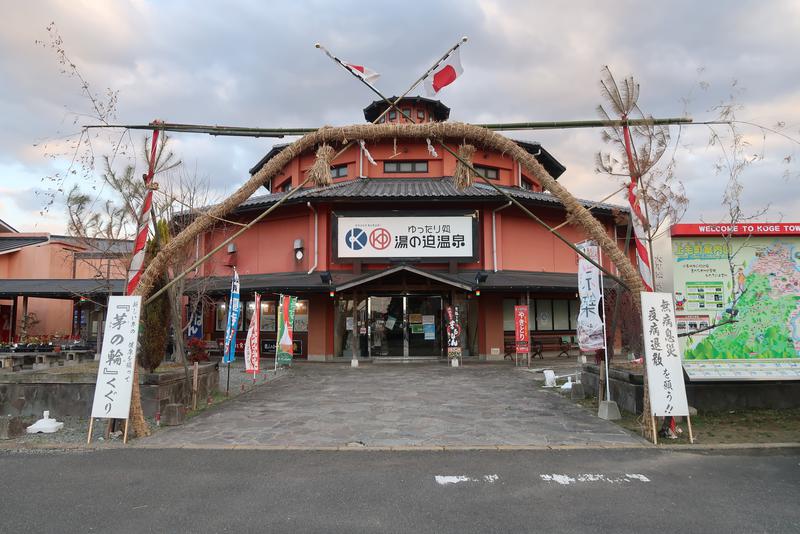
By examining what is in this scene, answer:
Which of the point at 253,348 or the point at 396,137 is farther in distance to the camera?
the point at 253,348

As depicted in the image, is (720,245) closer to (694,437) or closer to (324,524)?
(694,437)

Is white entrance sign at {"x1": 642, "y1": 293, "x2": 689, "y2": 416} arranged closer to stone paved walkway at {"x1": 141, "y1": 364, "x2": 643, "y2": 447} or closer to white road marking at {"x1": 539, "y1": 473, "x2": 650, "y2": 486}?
stone paved walkway at {"x1": 141, "y1": 364, "x2": 643, "y2": 447}

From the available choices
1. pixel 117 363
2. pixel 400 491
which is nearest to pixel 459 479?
pixel 400 491

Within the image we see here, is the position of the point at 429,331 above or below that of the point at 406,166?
below

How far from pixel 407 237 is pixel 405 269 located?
5.88ft

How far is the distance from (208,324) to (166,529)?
1876cm

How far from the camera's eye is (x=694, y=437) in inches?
260

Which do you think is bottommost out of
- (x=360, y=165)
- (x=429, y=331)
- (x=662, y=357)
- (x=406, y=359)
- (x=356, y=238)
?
(x=406, y=359)

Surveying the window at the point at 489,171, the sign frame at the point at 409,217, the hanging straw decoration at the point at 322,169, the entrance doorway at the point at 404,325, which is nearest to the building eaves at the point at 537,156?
the window at the point at 489,171

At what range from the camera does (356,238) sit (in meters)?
18.3

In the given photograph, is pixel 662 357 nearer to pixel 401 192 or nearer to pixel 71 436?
pixel 71 436

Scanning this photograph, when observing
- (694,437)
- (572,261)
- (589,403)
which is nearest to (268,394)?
(589,403)

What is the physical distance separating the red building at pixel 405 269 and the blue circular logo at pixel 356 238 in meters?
0.04

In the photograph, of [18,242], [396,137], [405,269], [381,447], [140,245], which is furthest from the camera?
[18,242]
